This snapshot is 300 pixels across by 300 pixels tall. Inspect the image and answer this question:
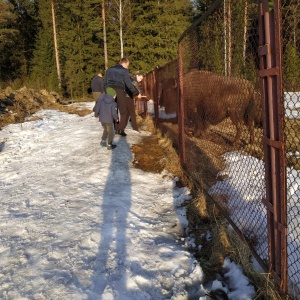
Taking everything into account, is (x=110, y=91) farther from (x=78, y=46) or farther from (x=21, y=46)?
(x=21, y=46)

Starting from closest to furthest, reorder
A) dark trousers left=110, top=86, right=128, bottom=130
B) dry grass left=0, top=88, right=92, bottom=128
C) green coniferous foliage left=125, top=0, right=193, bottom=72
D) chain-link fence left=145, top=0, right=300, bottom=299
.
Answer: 1. chain-link fence left=145, top=0, right=300, bottom=299
2. dark trousers left=110, top=86, right=128, bottom=130
3. dry grass left=0, top=88, right=92, bottom=128
4. green coniferous foliage left=125, top=0, right=193, bottom=72

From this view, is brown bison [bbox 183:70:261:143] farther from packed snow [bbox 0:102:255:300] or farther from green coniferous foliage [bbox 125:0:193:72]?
green coniferous foliage [bbox 125:0:193:72]

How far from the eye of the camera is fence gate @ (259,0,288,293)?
7.53ft

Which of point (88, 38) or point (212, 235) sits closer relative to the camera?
point (212, 235)

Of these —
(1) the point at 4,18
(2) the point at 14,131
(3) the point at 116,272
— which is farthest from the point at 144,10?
(3) the point at 116,272

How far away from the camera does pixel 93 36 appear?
118ft

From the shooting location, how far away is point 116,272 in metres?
3.09

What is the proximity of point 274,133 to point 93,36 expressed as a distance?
3637cm

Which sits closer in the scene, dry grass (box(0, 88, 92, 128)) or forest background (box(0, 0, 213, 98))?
dry grass (box(0, 88, 92, 128))

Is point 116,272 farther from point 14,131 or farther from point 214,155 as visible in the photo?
point 14,131

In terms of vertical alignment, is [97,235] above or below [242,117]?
below

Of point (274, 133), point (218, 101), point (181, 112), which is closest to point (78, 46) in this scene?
point (181, 112)

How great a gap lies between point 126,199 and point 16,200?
5.40 ft

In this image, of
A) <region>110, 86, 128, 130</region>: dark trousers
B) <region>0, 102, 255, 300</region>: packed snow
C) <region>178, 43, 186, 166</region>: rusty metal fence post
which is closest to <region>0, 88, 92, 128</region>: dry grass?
<region>110, 86, 128, 130</region>: dark trousers
